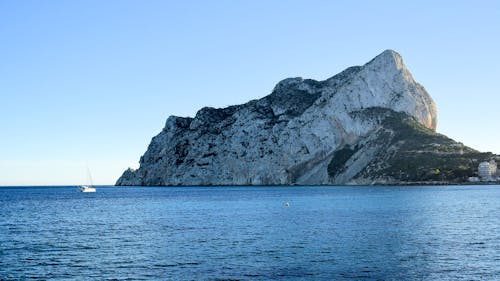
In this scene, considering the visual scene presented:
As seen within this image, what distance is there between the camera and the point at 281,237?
61562 millimetres

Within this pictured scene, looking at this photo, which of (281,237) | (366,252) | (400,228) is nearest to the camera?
(366,252)

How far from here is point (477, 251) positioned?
49750mm

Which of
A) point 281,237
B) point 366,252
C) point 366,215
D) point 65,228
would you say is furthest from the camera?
point 366,215

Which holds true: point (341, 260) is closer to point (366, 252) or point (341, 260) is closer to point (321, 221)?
point (366, 252)

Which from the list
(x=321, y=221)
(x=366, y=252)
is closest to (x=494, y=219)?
(x=321, y=221)

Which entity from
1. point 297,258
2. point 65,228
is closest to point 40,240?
point 65,228

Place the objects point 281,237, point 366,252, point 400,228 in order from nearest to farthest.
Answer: point 366,252
point 281,237
point 400,228

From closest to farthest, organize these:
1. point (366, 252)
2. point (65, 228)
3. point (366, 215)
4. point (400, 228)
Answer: point (366, 252) < point (400, 228) < point (65, 228) < point (366, 215)

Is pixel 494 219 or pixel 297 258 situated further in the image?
pixel 494 219

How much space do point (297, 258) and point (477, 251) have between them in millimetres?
16935

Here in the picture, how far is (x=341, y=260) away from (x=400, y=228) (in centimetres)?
2467

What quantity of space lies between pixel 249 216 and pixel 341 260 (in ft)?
154

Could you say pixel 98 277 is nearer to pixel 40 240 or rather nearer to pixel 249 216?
pixel 40 240

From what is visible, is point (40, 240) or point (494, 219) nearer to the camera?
point (40, 240)
